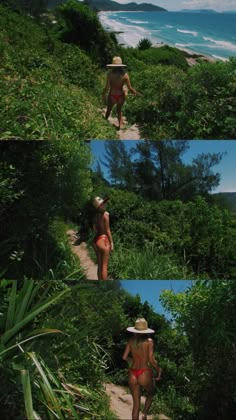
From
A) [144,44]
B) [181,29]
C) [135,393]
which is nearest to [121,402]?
[135,393]

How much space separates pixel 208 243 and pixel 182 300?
430mm

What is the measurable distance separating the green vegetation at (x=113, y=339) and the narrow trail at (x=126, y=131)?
1.30 meters

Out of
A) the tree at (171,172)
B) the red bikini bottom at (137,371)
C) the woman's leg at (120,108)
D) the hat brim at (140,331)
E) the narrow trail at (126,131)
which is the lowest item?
the red bikini bottom at (137,371)

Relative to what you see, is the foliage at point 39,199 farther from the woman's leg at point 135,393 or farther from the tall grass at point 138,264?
the woman's leg at point 135,393

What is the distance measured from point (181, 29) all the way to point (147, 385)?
3.14m

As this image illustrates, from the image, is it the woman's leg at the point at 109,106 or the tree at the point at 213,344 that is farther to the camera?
the woman's leg at the point at 109,106

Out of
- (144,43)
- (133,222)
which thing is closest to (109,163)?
(133,222)

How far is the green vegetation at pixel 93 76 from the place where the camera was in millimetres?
6301

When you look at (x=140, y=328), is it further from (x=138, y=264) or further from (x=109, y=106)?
(x=109, y=106)

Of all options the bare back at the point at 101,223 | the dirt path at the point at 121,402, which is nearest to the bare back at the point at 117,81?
the bare back at the point at 101,223

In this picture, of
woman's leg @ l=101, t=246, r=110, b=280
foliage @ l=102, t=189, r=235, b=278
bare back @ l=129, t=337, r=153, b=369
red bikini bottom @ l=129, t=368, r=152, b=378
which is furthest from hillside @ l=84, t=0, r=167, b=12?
red bikini bottom @ l=129, t=368, r=152, b=378

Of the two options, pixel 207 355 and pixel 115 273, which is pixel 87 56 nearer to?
pixel 115 273

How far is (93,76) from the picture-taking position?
6.71 m

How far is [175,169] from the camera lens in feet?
18.0
